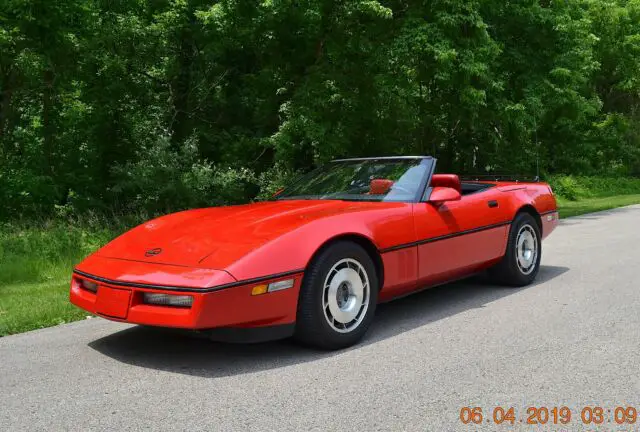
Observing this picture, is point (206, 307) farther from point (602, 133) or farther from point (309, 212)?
point (602, 133)

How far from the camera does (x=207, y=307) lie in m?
3.98

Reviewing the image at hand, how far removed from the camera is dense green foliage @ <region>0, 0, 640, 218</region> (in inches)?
606

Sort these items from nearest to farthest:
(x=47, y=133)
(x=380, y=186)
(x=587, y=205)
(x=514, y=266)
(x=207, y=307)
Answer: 1. (x=207, y=307)
2. (x=380, y=186)
3. (x=514, y=266)
4. (x=47, y=133)
5. (x=587, y=205)

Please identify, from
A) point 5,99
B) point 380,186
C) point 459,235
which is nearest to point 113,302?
point 380,186

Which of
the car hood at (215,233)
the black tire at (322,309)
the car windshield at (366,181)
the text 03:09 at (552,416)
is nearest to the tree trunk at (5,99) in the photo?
the car windshield at (366,181)

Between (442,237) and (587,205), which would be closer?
(442,237)

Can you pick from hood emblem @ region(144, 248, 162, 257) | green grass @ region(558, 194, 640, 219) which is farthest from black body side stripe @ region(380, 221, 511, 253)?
green grass @ region(558, 194, 640, 219)

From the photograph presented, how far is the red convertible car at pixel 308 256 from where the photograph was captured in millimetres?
4129

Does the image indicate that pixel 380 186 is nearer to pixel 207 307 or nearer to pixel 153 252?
pixel 153 252

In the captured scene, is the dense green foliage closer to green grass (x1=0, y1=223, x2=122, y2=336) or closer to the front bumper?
green grass (x1=0, y1=223, x2=122, y2=336)

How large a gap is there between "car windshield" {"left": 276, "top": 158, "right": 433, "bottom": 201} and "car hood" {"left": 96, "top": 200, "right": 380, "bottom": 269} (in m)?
0.23

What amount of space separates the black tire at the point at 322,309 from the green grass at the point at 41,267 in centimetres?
246

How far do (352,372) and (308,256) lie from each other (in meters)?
0.81

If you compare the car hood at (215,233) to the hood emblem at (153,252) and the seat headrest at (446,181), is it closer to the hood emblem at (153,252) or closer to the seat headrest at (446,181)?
the hood emblem at (153,252)
